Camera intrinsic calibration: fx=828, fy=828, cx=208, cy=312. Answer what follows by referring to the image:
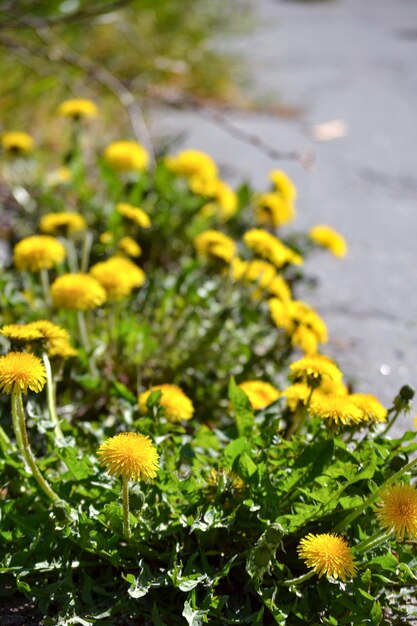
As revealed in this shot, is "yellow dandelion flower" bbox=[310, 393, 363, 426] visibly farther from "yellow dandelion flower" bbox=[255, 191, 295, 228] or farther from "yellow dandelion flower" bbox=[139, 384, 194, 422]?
"yellow dandelion flower" bbox=[255, 191, 295, 228]

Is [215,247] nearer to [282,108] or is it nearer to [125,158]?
[125,158]

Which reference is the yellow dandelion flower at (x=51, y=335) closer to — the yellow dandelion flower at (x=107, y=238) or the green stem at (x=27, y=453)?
the green stem at (x=27, y=453)

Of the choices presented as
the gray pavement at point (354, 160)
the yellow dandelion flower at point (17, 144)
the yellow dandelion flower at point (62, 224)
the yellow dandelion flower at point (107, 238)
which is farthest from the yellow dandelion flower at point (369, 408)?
the yellow dandelion flower at point (17, 144)

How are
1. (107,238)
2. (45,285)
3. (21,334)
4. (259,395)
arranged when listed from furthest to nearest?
(107,238) → (45,285) → (259,395) → (21,334)

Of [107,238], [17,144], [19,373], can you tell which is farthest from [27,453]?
[17,144]

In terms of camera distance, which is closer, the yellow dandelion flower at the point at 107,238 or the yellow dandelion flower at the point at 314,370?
the yellow dandelion flower at the point at 314,370

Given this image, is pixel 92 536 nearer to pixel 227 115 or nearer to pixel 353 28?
pixel 227 115

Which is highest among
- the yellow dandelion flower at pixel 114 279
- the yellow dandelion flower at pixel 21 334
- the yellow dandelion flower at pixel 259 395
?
the yellow dandelion flower at pixel 21 334
